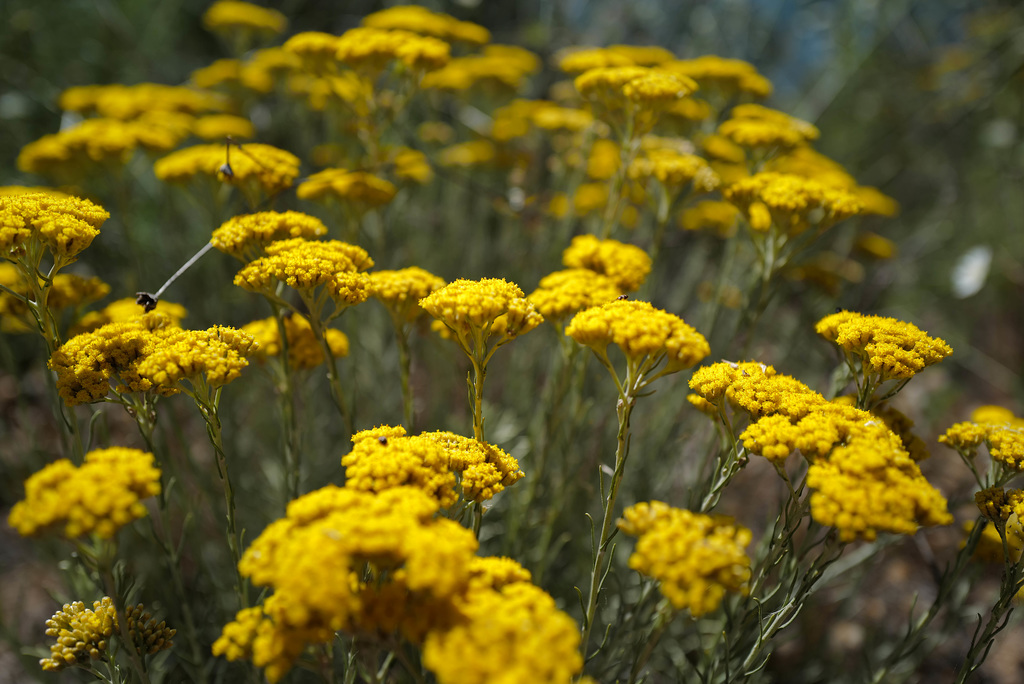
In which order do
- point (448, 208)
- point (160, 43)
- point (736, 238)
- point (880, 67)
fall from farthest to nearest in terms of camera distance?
point (880, 67)
point (160, 43)
point (448, 208)
point (736, 238)

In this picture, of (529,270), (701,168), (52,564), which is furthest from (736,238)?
(52,564)

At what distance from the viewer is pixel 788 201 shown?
2.17m

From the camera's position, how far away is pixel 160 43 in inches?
241

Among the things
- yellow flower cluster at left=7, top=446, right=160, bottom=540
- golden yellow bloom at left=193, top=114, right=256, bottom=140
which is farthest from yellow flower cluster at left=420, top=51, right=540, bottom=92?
yellow flower cluster at left=7, top=446, right=160, bottom=540

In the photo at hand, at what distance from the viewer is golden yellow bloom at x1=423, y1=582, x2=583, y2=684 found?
3.26ft

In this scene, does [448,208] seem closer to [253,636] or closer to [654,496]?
[654,496]

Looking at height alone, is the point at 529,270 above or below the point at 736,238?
below

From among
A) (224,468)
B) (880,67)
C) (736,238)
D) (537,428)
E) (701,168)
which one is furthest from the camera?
(880,67)

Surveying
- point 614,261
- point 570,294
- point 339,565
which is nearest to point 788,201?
point 614,261

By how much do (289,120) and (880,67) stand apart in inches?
273

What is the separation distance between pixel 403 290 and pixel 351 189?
87 cm

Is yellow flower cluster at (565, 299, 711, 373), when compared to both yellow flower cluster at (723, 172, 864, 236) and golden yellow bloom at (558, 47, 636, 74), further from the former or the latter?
golden yellow bloom at (558, 47, 636, 74)

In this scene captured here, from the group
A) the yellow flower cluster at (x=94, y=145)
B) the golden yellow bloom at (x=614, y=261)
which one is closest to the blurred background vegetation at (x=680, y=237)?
the yellow flower cluster at (x=94, y=145)

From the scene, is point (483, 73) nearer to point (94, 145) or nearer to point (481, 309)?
point (94, 145)
